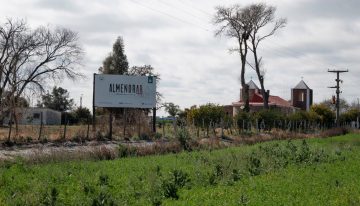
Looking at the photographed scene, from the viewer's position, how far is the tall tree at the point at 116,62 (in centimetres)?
7550

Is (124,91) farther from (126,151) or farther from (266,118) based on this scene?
(266,118)

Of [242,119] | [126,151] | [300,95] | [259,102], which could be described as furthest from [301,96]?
[126,151]

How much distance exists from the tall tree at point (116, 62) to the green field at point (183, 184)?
54114 mm

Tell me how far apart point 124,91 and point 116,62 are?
34703 millimetres

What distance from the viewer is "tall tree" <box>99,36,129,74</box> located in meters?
75.5

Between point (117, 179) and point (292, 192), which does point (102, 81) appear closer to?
point (117, 179)

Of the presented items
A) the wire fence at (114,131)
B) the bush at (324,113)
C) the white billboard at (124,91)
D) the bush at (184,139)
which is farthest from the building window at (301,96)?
the bush at (184,139)

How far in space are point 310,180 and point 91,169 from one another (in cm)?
730

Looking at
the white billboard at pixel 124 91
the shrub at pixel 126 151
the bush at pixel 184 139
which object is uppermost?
the white billboard at pixel 124 91

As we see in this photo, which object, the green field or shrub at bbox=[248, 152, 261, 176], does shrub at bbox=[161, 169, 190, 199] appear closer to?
the green field

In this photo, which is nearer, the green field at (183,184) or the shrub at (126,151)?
the green field at (183,184)

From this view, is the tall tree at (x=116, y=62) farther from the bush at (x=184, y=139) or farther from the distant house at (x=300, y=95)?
the distant house at (x=300, y=95)

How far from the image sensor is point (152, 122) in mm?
43469

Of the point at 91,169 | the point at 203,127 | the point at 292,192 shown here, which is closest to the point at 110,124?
the point at 203,127
